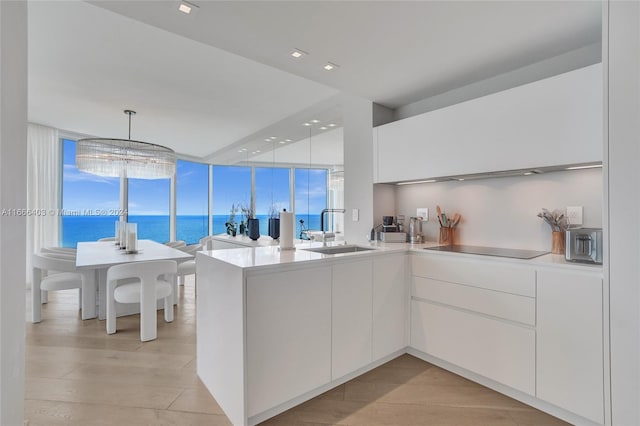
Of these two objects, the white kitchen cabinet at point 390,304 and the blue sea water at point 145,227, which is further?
the blue sea water at point 145,227

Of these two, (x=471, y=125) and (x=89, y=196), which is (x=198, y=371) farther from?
(x=89, y=196)

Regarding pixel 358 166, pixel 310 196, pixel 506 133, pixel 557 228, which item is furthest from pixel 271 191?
pixel 557 228

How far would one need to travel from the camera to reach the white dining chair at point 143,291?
2.93 metres

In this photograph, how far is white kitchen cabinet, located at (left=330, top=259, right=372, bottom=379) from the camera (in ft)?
6.68

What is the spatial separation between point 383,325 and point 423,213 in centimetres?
127

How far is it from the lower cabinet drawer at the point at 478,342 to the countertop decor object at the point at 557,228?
669 millimetres

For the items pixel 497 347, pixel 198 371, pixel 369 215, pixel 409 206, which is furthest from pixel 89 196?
pixel 497 347

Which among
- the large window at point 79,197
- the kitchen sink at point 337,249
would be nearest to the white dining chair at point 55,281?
the large window at point 79,197

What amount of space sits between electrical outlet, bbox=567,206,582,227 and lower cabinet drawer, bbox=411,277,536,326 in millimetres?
716

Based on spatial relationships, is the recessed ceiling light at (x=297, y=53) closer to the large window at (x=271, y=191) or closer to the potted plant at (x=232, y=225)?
the large window at (x=271, y=191)

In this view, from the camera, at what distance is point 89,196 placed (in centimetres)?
589

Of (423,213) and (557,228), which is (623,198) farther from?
(423,213)

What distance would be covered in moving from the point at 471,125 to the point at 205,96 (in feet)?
9.39

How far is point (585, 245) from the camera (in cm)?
178
